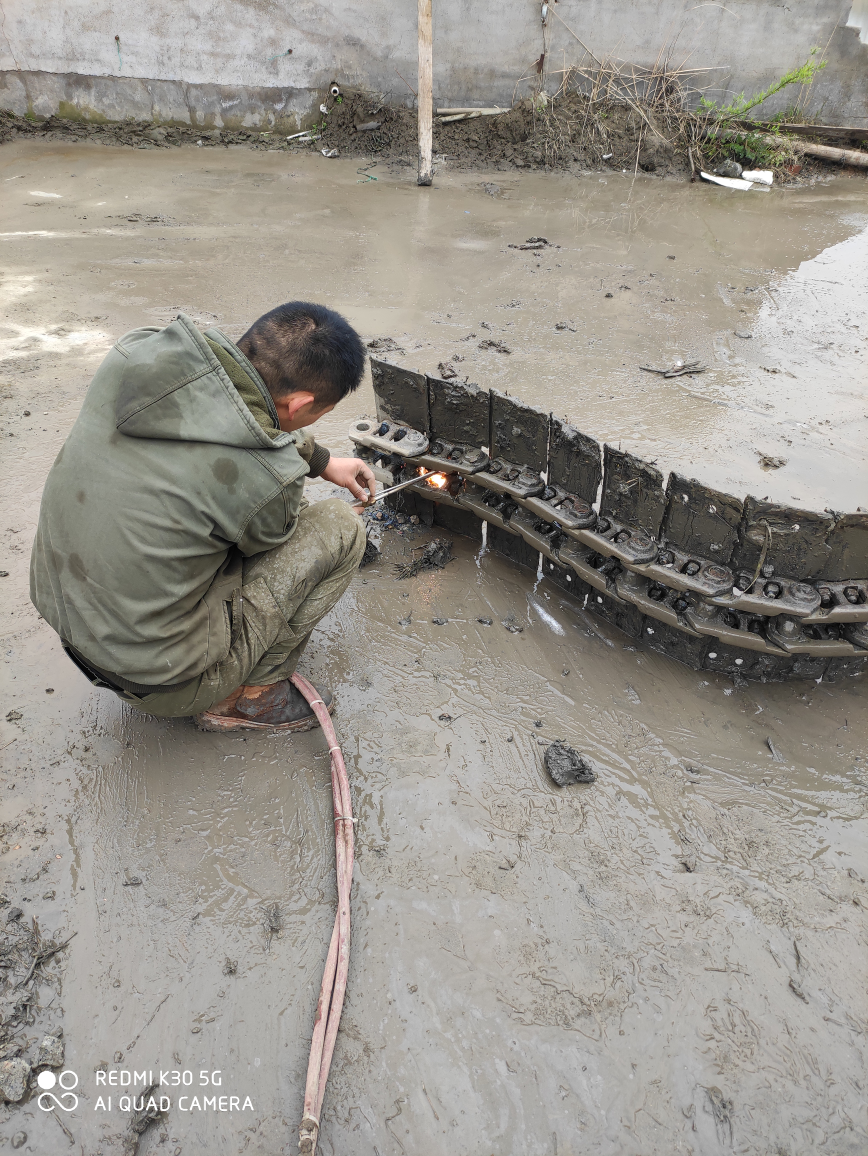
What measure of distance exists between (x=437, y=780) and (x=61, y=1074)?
1.39 m

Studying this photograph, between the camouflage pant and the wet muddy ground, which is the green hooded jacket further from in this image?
the wet muddy ground

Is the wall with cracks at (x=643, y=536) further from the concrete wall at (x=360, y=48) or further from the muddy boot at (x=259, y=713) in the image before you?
the concrete wall at (x=360, y=48)

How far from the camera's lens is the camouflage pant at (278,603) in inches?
102

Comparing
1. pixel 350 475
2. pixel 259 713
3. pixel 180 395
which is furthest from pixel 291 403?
pixel 259 713

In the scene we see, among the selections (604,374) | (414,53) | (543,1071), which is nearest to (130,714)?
(543,1071)

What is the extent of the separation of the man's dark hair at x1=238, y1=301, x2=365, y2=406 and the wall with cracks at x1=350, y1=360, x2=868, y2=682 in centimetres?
109

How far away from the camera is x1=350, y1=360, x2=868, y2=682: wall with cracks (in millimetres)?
2768

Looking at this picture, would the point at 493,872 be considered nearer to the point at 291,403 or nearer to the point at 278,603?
the point at 278,603

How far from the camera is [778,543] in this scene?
2768mm

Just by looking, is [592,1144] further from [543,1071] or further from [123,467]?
[123,467]

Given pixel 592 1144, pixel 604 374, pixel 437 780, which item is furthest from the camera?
pixel 604 374

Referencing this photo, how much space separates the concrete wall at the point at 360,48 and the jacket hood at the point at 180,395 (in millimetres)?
9688

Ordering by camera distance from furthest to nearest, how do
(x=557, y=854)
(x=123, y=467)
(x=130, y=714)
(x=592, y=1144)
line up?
(x=130, y=714) < (x=557, y=854) < (x=123, y=467) < (x=592, y=1144)

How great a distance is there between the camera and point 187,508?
220 cm
